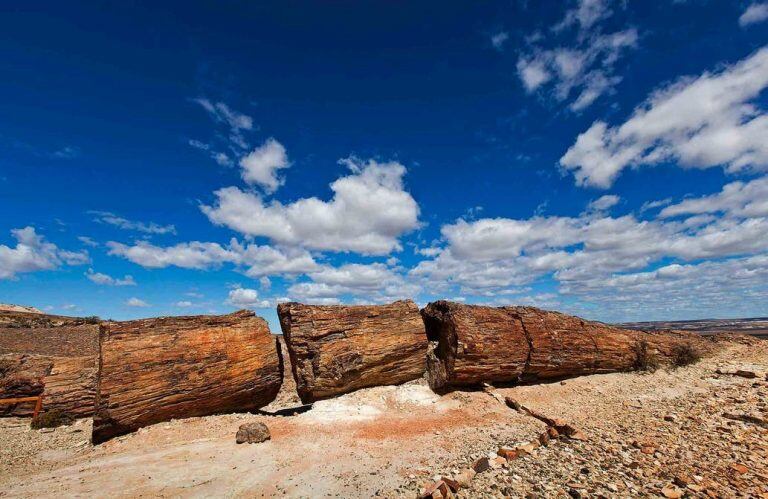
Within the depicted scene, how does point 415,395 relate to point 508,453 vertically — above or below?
above

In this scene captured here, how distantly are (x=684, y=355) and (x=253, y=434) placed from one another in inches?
648

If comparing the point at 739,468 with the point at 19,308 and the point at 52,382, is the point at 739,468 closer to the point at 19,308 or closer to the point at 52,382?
the point at 52,382

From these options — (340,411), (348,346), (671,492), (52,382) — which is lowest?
(671,492)

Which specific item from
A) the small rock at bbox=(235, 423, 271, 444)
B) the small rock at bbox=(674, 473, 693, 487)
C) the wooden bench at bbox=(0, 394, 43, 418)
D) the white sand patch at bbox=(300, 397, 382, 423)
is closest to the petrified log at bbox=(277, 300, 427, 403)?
the white sand patch at bbox=(300, 397, 382, 423)

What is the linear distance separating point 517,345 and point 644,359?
580 cm

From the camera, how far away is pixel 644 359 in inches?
568

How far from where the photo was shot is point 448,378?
40.7 ft

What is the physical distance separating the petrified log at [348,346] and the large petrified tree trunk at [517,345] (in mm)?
983

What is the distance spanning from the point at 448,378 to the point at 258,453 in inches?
260

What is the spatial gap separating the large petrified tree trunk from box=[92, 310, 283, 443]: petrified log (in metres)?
6.01

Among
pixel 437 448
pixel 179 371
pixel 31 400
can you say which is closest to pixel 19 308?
pixel 31 400

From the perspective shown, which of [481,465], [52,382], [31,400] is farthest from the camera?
[31,400]

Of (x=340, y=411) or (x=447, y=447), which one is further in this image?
(x=340, y=411)

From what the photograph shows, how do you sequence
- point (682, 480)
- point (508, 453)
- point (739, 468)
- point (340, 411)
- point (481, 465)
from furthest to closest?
point (340, 411), point (508, 453), point (481, 465), point (739, 468), point (682, 480)
